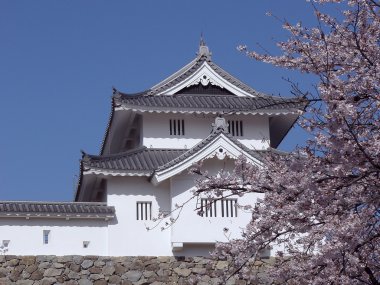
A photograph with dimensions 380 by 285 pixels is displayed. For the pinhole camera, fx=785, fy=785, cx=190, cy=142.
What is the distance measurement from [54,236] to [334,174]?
14460 millimetres

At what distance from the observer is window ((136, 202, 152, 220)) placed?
69.8 feet

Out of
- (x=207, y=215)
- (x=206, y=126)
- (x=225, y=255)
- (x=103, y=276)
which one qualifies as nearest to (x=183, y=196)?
(x=207, y=215)

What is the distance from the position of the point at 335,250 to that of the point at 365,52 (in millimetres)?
1828

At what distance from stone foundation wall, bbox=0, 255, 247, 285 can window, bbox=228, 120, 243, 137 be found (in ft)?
31.7

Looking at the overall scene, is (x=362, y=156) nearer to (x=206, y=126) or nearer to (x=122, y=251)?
(x=122, y=251)

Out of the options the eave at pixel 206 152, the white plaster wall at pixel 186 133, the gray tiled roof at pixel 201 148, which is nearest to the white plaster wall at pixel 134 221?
the eave at pixel 206 152

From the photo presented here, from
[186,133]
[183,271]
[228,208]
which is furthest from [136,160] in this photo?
[183,271]

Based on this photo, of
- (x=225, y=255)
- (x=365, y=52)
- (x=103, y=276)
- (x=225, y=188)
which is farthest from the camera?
(x=103, y=276)

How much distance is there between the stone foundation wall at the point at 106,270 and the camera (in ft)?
44.5

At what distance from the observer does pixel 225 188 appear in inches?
311

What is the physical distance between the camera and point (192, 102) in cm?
2314

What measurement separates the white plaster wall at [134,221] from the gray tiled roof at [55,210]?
0.44 m

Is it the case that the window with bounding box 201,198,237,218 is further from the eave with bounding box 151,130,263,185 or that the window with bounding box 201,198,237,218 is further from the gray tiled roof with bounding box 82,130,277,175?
the gray tiled roof with bounding box 82,130,277,175

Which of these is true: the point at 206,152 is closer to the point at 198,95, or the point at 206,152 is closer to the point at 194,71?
the point at 198,95
